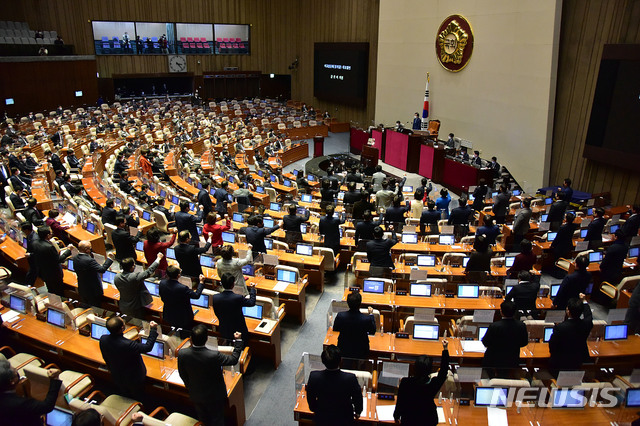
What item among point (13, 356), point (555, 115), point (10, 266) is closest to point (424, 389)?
point (13, 356)

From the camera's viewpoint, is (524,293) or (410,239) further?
(410,239)

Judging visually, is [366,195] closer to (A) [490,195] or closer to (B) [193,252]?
(B) [193,252]

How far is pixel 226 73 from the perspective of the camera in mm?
32375

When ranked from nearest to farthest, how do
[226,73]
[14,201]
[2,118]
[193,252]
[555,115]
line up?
[193,252], [14,201], [555,115], [2,118], [226,73]

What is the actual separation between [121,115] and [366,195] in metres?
19.7

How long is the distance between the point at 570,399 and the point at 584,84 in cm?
1160

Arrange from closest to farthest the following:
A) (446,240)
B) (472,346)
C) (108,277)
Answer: (472,346) < (108,277) < (446,240)

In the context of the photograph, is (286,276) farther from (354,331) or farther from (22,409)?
(22,409)

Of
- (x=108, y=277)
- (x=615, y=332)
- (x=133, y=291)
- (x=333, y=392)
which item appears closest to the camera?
(x=333, y=392)

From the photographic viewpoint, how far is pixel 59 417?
4219mm

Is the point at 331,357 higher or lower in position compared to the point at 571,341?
higher

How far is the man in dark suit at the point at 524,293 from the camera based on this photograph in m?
6.09

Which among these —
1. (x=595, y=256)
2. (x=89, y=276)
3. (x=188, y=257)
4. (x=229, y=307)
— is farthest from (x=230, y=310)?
(x=595, y=256)

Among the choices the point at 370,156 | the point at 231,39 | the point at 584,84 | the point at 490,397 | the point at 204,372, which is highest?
the point at 231,39
